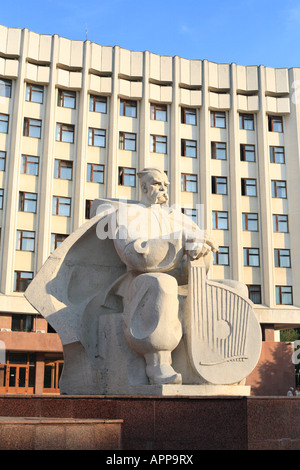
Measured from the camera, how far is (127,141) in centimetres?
3516

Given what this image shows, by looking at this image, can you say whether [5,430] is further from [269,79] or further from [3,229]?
[269,79]

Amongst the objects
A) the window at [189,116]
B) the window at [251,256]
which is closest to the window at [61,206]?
the window at [189,116]

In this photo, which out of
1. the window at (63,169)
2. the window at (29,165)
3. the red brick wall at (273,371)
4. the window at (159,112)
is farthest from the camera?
the window at (159,112)

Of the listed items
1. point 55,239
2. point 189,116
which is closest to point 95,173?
point 55,239

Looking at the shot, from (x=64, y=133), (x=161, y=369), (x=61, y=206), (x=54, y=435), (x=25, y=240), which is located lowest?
(x=54, y=435)

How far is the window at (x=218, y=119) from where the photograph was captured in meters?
36.8

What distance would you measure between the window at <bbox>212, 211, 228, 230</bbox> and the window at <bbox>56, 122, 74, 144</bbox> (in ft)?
32.4

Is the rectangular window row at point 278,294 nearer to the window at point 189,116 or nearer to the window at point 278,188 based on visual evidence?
the window at point 278,188

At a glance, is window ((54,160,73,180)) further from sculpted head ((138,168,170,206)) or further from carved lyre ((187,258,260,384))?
carved lyre ((187,258,260,384))

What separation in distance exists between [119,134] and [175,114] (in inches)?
152

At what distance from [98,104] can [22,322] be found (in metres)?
14.1

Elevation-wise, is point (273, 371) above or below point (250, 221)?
below

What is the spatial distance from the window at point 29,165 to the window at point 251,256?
44.2 ft

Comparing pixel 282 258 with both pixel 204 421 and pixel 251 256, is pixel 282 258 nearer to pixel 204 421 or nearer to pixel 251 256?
pixel 251 256
